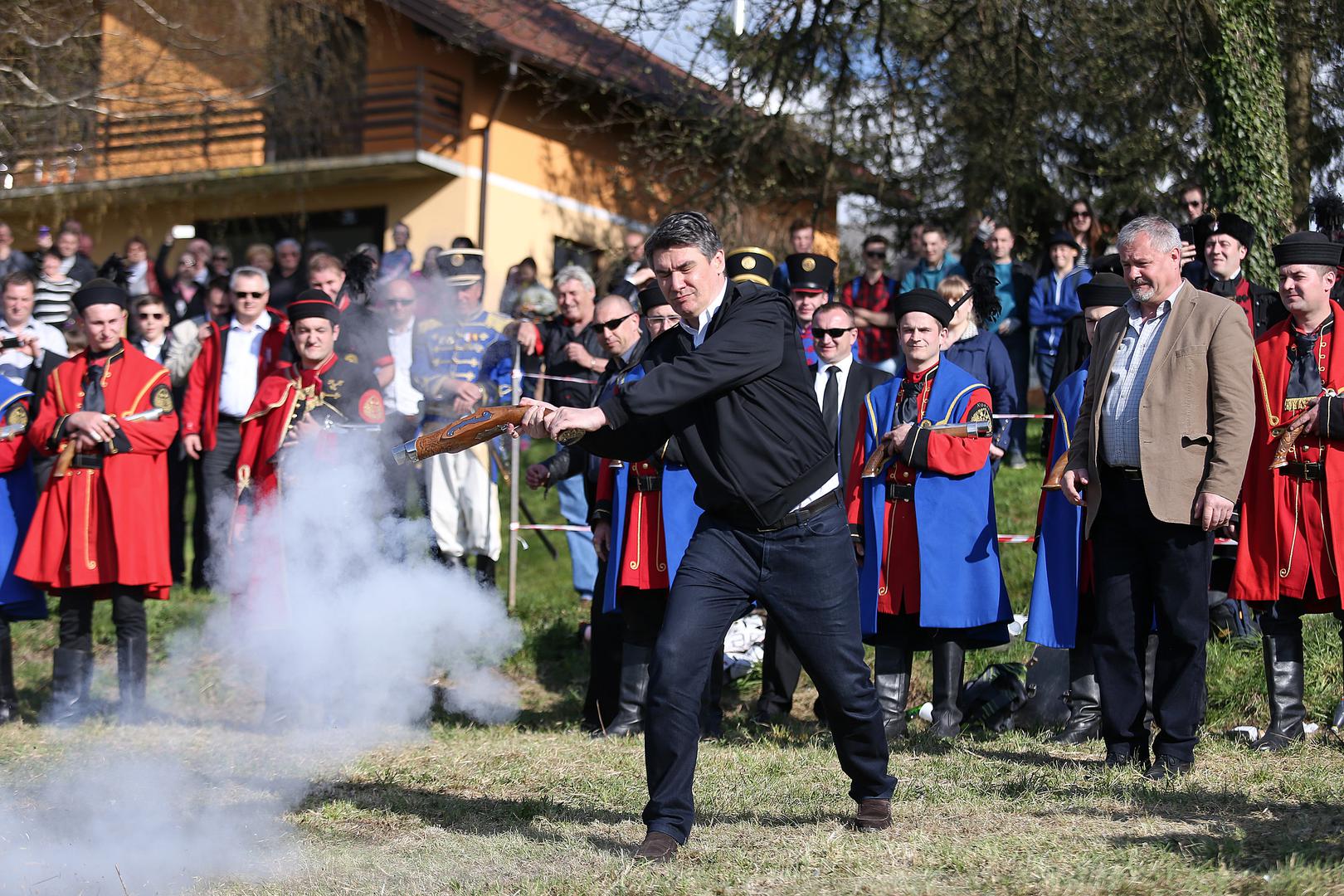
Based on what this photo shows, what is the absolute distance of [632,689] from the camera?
26.2 feet

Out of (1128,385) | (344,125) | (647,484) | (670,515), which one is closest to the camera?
(1128,385)

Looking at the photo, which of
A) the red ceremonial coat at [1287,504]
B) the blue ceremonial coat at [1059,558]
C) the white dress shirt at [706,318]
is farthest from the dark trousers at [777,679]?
the white dress shirt at [706,318]

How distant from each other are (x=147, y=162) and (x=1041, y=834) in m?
22.8

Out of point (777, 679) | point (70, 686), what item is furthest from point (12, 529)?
point (777, 679)

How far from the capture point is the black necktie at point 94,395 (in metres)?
8.85

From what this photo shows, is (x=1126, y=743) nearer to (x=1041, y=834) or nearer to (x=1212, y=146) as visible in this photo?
(x=1041, y=834)

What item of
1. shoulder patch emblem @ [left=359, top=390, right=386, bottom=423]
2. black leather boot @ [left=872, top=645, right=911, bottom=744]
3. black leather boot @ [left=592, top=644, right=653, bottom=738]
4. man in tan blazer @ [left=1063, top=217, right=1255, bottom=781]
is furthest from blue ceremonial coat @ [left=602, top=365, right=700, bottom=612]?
man in tan blazer @ [left=1063, top=217, right=1255, bottom=781]

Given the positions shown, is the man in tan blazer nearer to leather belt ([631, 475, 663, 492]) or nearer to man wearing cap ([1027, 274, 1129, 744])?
man wearing cap ([1027, 274, 1129, 744])

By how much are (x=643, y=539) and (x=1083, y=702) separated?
2.42 meters

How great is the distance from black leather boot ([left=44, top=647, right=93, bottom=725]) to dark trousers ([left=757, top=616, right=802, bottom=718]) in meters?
4.05

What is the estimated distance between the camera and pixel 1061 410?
25.0 ft

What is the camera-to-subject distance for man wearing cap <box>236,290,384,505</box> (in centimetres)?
862

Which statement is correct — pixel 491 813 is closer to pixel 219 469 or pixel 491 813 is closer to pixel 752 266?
pixel 752 266

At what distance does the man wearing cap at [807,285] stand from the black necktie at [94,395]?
4301 millimetres
